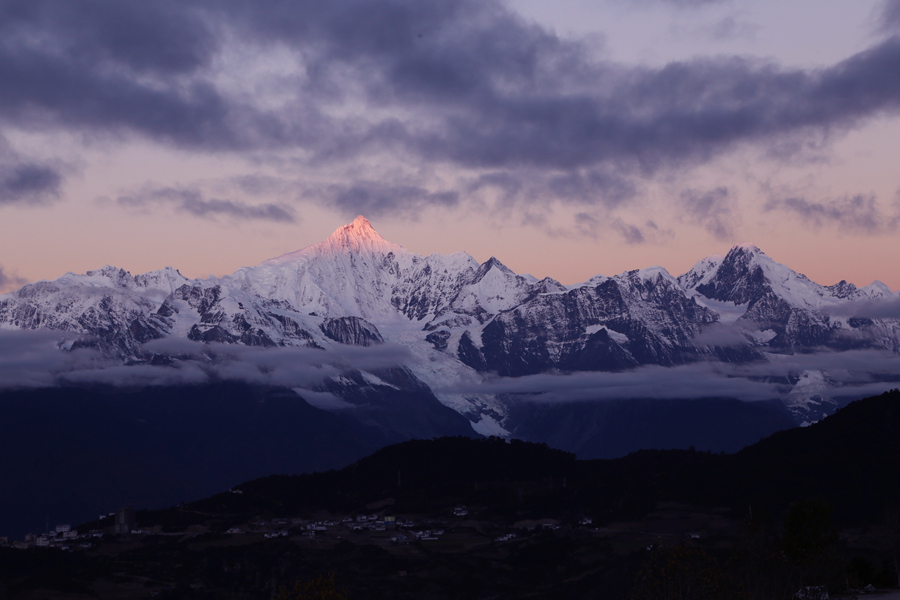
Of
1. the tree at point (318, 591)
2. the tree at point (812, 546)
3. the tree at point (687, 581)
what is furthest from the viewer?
the tree at point (812, 546)

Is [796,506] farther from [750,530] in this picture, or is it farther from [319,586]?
[319,586]

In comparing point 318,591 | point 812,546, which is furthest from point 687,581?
point 812,546

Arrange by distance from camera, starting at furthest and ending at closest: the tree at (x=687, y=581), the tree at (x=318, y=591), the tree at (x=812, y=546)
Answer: the tree at (x=812, y=546) → the tree at (x=687, y=581) → the tree at (x=318, y=591)

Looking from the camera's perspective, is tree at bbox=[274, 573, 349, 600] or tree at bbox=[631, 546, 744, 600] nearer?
tree at bbox=[274, 573, 349, 600]

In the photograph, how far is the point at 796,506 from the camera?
163 metres

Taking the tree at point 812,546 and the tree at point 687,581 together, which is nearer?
Answer: the tree at point 687,581

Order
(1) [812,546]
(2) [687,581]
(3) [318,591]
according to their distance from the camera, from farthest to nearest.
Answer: (1) [812,546]
(2) [687,581]
(3) [318,591]

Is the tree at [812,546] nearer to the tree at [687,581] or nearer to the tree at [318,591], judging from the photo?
the tree at [687,581]

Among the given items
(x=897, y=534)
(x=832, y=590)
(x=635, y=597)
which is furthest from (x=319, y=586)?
(x=897, y=534)

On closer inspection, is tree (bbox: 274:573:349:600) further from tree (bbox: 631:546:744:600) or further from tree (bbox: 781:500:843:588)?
tree (bbox: 781:500:843:588)

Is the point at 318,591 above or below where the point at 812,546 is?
above

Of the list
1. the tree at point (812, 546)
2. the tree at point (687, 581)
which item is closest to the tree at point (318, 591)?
the tree at point (687, 581)

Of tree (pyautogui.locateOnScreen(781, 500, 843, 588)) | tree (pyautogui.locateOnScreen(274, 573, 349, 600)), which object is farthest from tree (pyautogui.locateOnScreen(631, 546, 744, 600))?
tree (pyautogui.locateOnScreen(274, 573, 349, 600))

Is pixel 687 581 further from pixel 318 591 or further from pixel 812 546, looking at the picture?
pixel 812 546
